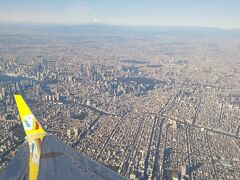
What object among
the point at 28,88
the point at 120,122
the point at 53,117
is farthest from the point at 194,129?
the point at 28,88

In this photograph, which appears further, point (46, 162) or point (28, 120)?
point (28, 120)

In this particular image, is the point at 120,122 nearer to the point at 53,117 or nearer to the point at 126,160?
the point at 53,117

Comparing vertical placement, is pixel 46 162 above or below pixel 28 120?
below

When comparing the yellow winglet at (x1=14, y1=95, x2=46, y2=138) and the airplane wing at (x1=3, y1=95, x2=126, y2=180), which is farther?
the yellow winglet at (x1=14, y1=95, x2=46, y2=138)

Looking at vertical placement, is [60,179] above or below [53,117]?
above

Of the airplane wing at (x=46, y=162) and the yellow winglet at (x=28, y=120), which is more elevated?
the yellow winglet at (x=28, y=120)

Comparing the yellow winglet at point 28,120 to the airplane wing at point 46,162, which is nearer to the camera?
the airplane wing at point 46,162

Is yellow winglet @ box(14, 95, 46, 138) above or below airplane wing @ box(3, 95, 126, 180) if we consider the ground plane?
above
